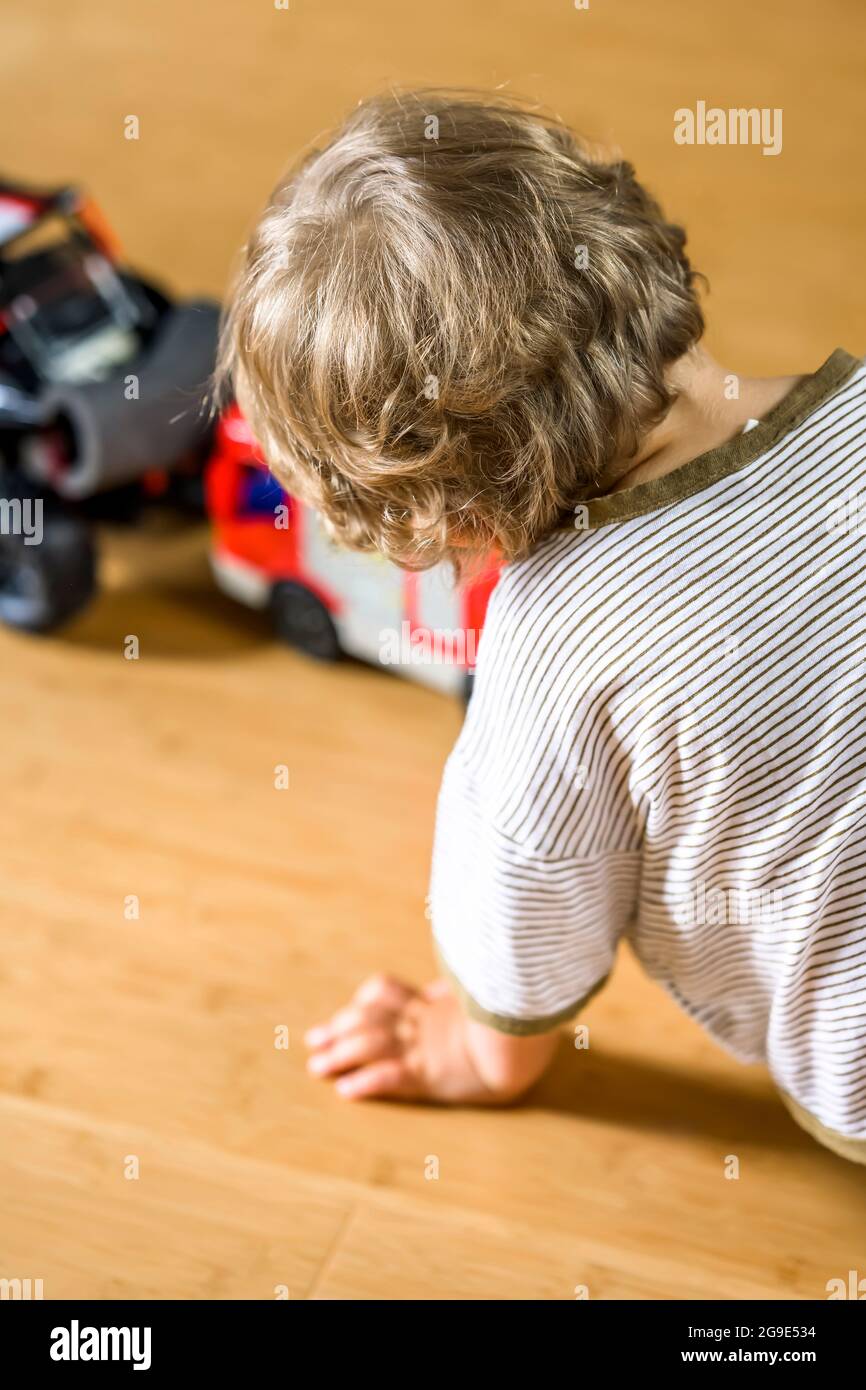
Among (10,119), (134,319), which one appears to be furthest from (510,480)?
(10,119)

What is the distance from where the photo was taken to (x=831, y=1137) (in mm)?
803

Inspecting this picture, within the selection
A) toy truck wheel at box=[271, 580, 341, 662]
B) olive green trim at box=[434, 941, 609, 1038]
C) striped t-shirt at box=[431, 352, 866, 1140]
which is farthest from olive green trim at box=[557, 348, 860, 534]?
toy truck wheel at box=[271, 580, 341, 662]

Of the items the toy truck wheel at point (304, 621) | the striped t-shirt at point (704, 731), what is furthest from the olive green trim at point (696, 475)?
the toy truck wheel at point (304, 621)

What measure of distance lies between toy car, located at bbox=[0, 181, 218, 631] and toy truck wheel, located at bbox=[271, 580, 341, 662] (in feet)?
0.48

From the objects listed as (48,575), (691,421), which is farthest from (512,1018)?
(48,575)

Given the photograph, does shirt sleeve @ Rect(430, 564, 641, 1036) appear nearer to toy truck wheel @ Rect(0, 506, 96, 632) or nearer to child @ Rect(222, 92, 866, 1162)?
child @ Rect(222, 92, 866, 1162)

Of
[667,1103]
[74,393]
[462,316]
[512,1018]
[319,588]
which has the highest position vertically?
[462,316]

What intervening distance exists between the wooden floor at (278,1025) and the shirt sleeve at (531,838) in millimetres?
147

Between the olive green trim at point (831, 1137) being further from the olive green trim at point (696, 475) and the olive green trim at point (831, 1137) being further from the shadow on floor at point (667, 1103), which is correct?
the olive green trim at point (696, 475)

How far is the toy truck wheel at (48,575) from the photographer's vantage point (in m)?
1.17

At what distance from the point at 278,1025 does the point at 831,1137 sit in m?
0.37

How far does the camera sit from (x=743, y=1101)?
92 centimetres

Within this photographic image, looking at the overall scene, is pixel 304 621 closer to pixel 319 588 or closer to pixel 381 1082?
pixel 319 588
